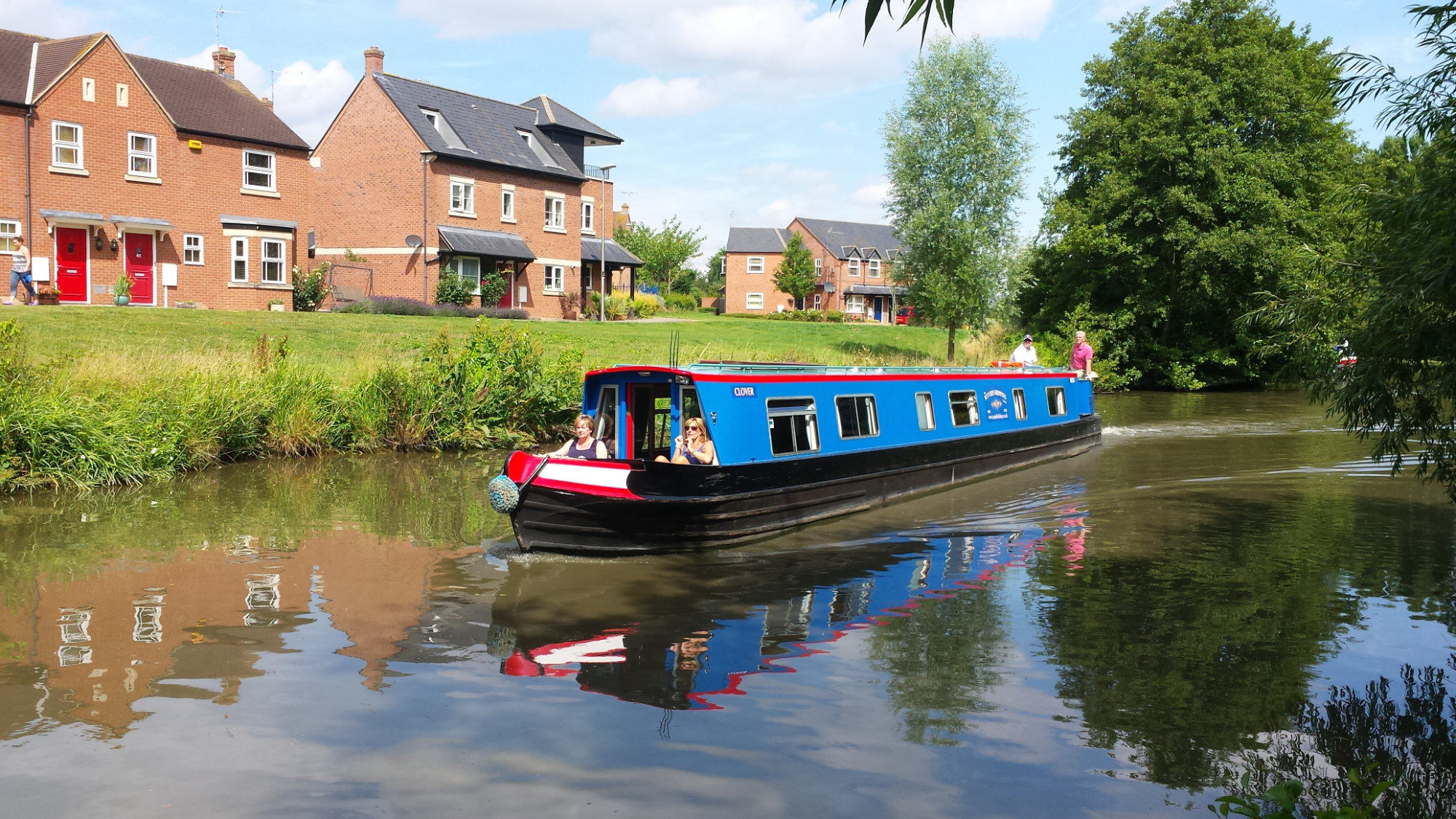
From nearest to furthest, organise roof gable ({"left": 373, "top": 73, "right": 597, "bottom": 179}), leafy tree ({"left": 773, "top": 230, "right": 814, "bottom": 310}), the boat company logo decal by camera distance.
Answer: the boat company logo decal
roof gable ({"left": 373, "top": 73, "right": 597, "bottom": 179})
leafy tree ({"left": 773, "top": 230, "right": 814, "bottom": 310})

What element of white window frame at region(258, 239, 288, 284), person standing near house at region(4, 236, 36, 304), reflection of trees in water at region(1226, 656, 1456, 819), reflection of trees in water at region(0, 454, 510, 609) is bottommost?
reflection of trees in water at region(1226, 656, 1456, 819)

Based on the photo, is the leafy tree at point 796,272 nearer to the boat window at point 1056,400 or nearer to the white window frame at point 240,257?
the white window frame at point 240,257

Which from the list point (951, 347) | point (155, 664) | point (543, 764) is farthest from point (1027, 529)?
point (951, 347)

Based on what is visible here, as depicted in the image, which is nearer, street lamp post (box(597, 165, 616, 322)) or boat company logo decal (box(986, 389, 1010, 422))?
boat company logo decal (box(986, 389, 1010, 422))

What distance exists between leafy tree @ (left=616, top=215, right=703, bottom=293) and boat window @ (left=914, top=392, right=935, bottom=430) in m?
56.7

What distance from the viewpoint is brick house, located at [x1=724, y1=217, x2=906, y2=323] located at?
242 feet

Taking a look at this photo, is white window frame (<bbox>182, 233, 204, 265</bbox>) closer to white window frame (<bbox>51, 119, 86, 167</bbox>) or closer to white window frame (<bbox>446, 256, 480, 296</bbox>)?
white window frame (<bbox>51, 119, 86, 167</bbox>)

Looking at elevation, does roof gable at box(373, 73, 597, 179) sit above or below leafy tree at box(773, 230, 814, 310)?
above

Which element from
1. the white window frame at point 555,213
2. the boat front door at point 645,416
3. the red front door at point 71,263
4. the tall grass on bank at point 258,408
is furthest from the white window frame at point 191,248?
the boat front door at point 645,416

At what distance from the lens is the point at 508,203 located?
3922 cm

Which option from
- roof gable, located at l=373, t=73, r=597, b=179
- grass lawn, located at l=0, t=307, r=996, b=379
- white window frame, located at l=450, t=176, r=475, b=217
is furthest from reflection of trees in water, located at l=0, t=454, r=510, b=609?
roof gable, located at l=373, t=73, r=597, b=179

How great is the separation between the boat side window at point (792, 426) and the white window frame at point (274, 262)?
23.9 m

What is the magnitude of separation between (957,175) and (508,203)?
1610cm

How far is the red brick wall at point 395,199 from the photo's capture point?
119ft
